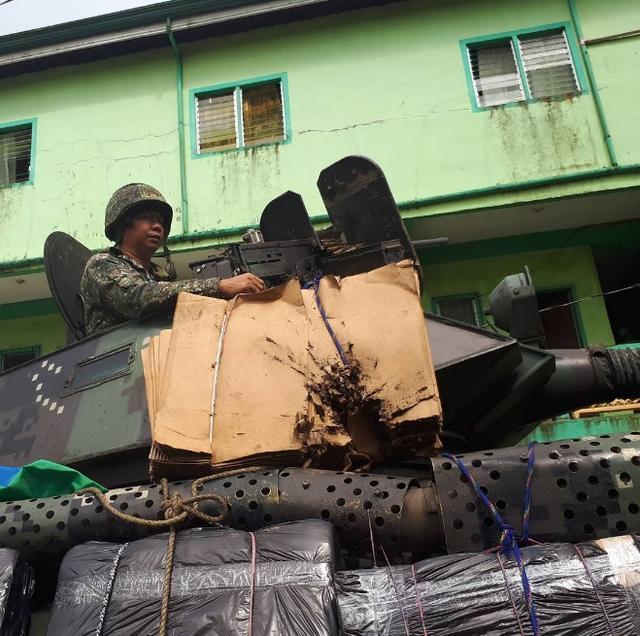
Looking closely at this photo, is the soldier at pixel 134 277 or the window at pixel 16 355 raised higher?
the window at pixel 16 355

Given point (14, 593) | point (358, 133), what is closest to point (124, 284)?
point (14, 593)

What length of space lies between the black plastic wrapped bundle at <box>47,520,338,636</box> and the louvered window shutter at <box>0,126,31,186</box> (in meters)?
10.9

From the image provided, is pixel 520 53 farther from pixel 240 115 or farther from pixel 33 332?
pixel 33 332

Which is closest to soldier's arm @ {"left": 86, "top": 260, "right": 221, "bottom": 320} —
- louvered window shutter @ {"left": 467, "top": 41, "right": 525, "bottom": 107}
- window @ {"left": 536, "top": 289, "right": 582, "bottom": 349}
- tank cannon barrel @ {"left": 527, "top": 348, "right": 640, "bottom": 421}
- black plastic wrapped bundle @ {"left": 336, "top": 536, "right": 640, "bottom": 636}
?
tank cannon barrel @ {"left": 527, "top": 348, "right": 640, "bottom": 421}

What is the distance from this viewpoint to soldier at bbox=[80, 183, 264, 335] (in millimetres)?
3770

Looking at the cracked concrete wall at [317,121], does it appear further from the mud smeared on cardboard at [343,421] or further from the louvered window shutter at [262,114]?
the mud smeared on cardboard at [343,421]

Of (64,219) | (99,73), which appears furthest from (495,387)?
(99,73)

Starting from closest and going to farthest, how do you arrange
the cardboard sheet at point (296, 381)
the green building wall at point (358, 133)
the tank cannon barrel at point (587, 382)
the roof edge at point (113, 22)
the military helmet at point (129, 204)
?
the cardboard sheet at point (296, 381) < the tank cannon barrel at point (587, 382) < the military helmet at point (129, 204) < the green building wall at point (358, 133) < the roof edge at point (113, 22)

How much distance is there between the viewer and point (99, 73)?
1210 cm

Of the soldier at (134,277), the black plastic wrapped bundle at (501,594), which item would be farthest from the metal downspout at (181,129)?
the black plastic wrapped bundle at (501,594)

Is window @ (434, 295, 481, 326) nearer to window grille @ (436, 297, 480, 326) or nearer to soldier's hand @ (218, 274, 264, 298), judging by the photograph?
window grille @ (436, 297, 480, 326)

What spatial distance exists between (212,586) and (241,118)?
10107mm

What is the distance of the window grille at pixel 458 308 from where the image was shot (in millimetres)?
10922

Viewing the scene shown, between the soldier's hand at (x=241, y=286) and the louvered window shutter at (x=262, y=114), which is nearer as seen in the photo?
the soldier's hand at (x=241, y=286)
